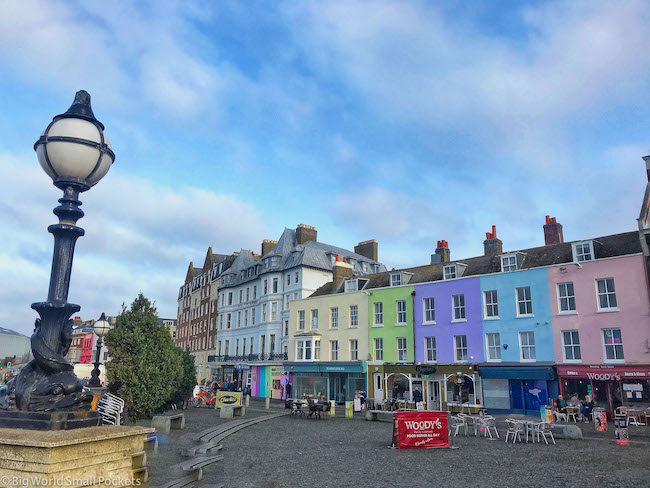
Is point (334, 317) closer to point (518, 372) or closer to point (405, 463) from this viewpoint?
point (518, 372)

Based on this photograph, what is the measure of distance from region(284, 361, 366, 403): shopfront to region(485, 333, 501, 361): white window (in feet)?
31.9

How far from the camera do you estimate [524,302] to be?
29.2 m

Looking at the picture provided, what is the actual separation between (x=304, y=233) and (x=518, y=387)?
28.1m

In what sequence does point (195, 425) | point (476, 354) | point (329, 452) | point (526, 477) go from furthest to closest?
1. point (476, 354)
2. point (195, 425)
3. point (329, 452)
4. point (526, 477)

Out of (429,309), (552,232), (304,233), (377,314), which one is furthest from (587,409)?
(304,233)

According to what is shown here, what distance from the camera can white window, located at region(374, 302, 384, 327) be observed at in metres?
36.3

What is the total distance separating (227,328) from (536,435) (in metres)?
41.9

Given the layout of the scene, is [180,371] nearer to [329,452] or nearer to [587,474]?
[329,452]

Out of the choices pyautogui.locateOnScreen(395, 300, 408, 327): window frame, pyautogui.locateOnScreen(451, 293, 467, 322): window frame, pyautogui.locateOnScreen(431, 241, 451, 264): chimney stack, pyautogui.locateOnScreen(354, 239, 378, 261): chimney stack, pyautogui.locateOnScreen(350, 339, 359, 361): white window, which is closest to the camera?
pyautogui.locateOnScreen(451, 293, 467, 322): window frame

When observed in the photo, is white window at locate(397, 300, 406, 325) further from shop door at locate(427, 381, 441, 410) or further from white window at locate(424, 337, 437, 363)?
shop door at locate(427, 381, 441, 410)

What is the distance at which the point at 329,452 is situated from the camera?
1420cm

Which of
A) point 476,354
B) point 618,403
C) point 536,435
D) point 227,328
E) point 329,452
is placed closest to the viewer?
point 329,452

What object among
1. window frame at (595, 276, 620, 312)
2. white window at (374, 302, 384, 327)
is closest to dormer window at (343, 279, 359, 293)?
white window at (374, 302, 384, 327)

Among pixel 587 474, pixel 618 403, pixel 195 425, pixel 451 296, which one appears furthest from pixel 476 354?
pixel 587 474
